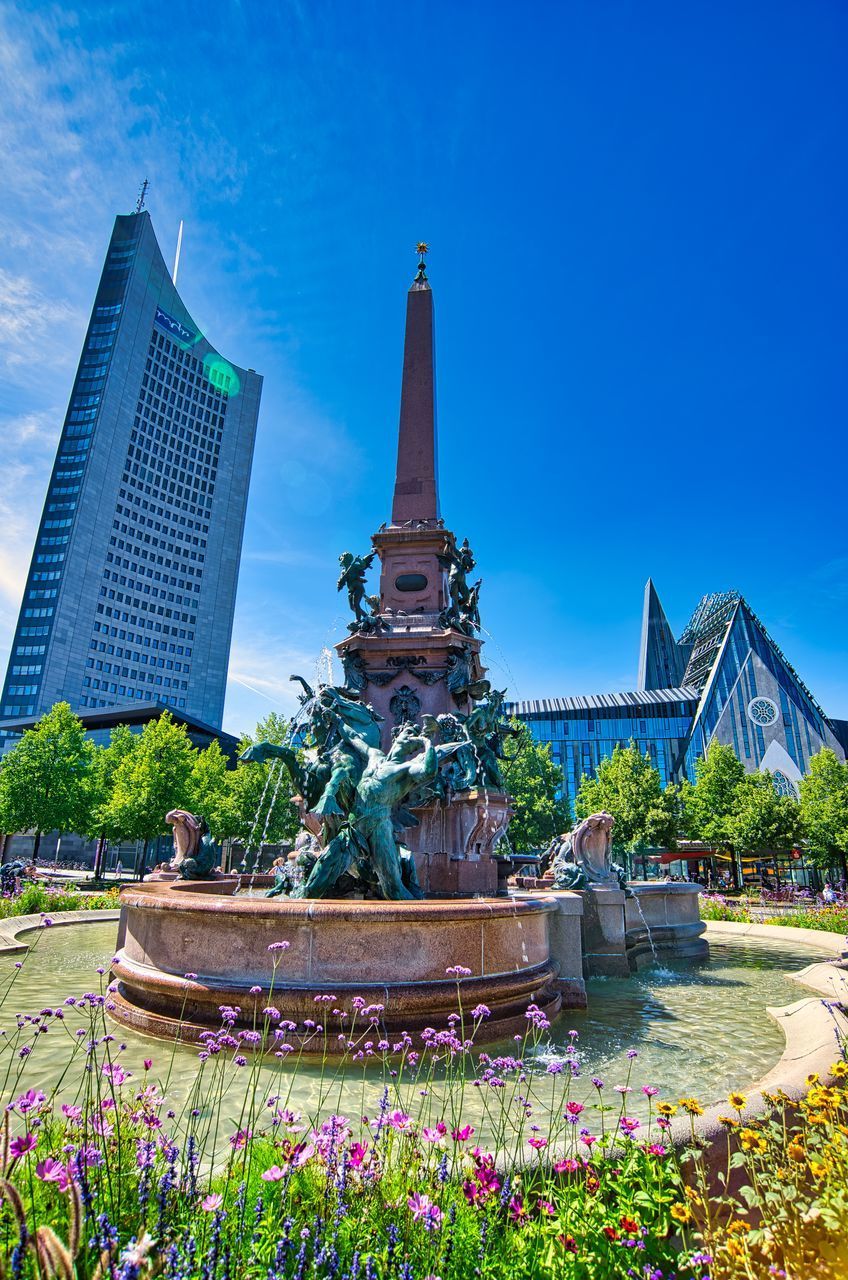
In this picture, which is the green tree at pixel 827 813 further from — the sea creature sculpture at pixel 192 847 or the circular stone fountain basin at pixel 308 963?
the circular stone fountain basin at pixel 308 963

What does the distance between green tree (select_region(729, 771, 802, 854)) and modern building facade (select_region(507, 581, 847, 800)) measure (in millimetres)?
31092

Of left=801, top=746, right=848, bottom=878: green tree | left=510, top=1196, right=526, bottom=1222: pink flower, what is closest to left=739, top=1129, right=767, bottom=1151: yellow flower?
left=510, top=1196, right=526, bottom=1222: pink flower

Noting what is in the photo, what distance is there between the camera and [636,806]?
42.6 m

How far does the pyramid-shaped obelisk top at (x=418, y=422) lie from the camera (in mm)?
19156

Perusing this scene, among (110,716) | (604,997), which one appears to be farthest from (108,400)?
(604,997)

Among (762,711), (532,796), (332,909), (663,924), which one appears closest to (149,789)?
(532,796)

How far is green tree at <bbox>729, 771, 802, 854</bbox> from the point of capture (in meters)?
38.2

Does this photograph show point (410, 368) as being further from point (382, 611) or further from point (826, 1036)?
point (826, 1036)

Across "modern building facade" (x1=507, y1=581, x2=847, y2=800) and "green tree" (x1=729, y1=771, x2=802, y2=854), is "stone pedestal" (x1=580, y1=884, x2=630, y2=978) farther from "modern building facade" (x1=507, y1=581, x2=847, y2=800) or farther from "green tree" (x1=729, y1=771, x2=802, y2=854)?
"modern building facade" (x1=507, y1=581, x2=847, y2=800)

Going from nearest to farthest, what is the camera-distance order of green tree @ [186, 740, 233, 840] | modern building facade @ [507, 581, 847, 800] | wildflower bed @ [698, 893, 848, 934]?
wildflower bed @ [698, 893, 848, 934] → green tree @ [186, 740, 233, 840] → modern building facade @ [507, 581, 847, 800]

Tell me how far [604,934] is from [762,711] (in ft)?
249

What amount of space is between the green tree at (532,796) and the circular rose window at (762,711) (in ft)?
143

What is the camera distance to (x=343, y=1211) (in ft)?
8.58

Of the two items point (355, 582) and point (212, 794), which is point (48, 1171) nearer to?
point (355, 582)
